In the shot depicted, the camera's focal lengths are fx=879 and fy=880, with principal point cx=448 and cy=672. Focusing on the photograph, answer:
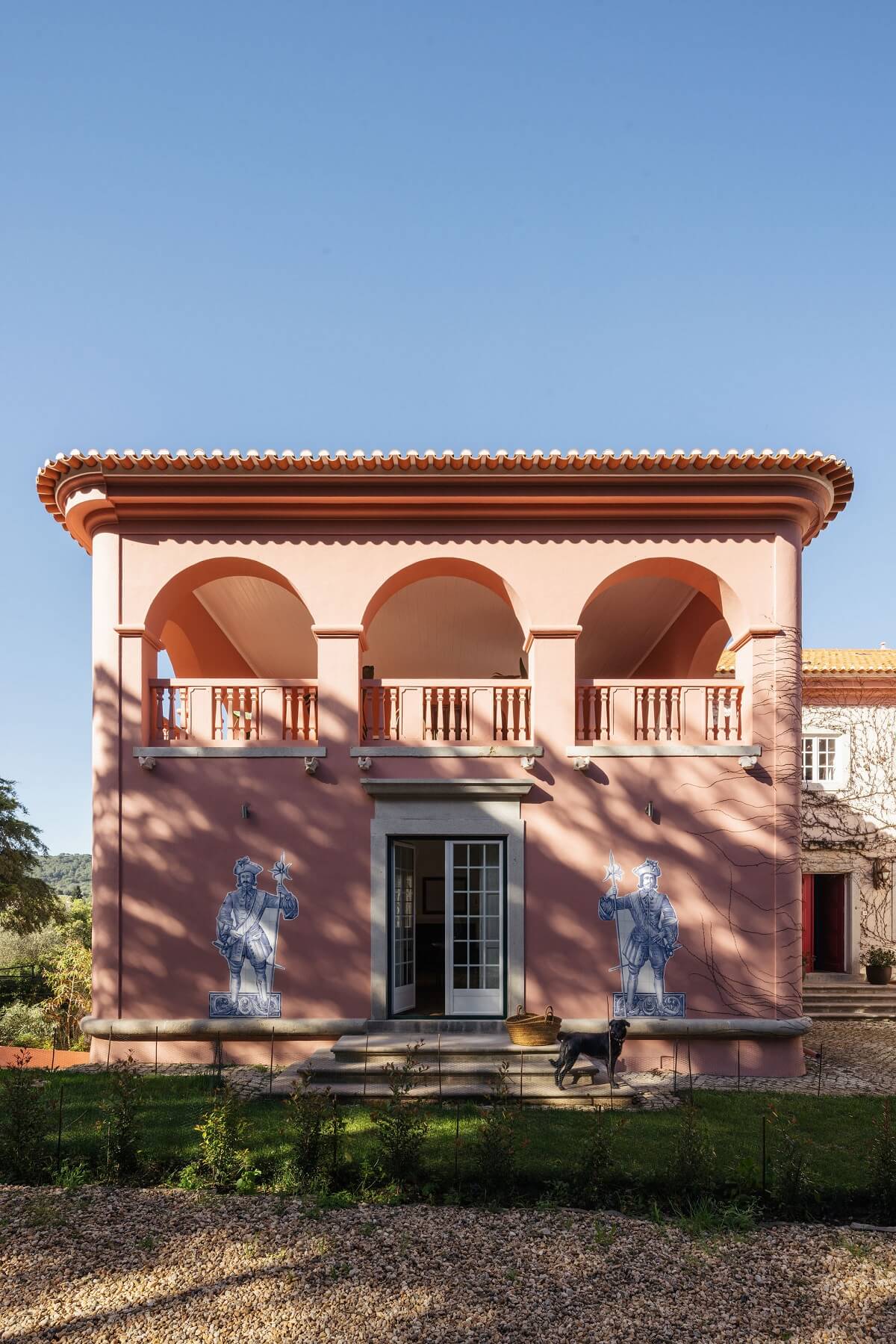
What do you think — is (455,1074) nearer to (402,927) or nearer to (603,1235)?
(402,927)

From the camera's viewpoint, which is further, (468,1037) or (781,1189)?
(468,1037)

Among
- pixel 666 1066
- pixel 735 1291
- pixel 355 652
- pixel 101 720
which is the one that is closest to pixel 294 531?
pixel 355 652

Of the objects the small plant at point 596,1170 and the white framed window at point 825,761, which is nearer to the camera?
the small plant at point 596,1170

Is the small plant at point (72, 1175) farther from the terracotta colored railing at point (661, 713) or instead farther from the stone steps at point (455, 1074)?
the terracotta colored railing at point (661, 713)

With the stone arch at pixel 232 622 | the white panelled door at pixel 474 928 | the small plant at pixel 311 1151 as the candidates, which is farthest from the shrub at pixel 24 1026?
the small plant at pixel 311 1151

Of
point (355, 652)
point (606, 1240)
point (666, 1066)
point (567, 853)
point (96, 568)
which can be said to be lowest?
point (666, 1066)

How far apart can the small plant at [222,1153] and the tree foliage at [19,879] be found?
7621mm

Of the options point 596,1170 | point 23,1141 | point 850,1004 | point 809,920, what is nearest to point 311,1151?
point 596,1170

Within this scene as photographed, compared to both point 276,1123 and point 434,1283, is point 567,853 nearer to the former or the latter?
point 276,1123

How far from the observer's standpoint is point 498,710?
9.87 metres

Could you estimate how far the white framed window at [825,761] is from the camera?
15898 millimetres

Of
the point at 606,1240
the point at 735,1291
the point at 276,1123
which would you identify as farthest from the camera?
the point at 276,1123

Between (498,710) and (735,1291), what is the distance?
609 cm

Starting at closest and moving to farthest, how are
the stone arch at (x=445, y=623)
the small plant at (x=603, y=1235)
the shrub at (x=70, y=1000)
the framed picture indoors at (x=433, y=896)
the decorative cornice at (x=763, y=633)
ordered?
the small plant at (x=603, y=1235) → the decorative cornice at (x=763, y=633) → the stone arch at (x=445, y=623) → the framed picture indoors at (x=433, y=896) → the shrub at (x=70, y=1000)
